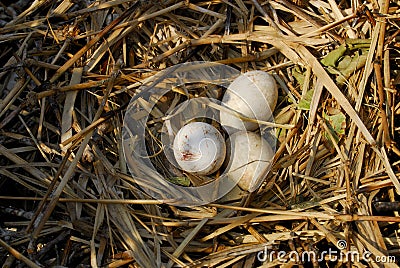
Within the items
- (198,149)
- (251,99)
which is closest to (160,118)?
(198,149)

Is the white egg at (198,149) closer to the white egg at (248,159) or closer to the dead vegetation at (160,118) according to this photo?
the white egg at (248,159)

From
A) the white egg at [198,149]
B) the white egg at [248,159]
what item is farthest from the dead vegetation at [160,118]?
the white egg at [198,149]

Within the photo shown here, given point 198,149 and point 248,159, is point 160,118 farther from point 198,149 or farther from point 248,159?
Result: point 248,159

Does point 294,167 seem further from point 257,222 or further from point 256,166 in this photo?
point 257,222

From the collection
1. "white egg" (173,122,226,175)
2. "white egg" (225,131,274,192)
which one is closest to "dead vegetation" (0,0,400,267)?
"white egg" (225,131,274,192)

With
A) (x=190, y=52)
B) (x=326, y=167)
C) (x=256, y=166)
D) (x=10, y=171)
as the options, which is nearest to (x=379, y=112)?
(x=326, y=167)

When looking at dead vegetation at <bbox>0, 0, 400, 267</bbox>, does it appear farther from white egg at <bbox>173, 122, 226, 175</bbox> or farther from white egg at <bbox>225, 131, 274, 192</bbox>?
white egg at <bbox>173, 122, 226, 175</bbox>
